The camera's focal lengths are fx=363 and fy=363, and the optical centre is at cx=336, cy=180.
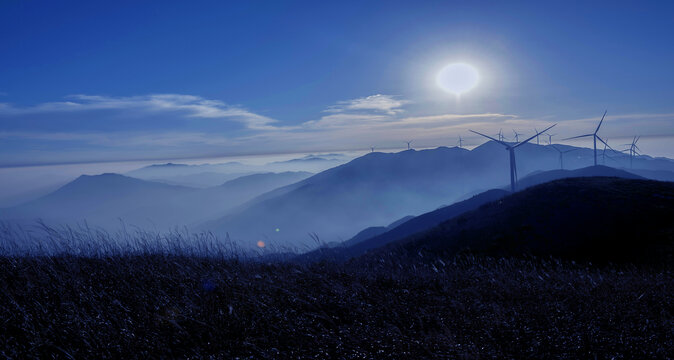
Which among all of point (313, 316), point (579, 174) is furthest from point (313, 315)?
point (579, 174)

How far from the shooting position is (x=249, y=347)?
438cm

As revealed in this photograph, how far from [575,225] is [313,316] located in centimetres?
3362

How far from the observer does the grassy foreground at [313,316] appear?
4.30 meters

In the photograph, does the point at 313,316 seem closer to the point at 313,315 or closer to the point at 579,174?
the point at 313,315

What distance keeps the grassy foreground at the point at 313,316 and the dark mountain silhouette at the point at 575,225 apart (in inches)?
834

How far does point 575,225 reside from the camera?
31516mm

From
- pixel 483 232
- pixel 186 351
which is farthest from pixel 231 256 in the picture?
pixel 483 232

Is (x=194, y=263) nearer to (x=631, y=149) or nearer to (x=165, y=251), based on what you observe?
(x=165, y=251)

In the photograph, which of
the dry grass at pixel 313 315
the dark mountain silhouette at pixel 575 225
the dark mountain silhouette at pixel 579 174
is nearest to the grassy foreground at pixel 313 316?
the dry grass at pixel 313 315

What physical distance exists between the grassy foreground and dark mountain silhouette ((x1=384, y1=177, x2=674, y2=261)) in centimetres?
2117

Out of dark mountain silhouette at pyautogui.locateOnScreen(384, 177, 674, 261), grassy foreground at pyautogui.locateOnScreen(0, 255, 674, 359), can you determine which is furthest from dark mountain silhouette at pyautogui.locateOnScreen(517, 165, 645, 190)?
grassy foreground at pyautogui.locateOnScreen(0, 255, 674, 359)

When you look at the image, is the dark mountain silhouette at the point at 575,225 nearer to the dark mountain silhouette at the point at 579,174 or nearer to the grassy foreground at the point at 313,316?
the grassy foreground at the point at 313,316

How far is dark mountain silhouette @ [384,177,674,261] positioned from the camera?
26.7 meters

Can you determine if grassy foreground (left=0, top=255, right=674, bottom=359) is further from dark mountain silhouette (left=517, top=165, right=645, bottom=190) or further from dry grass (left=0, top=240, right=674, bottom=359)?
dark mountain silhouette (left=517, top=165, right=645, bottom=190)
